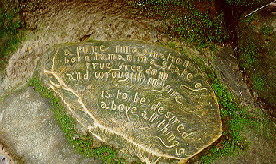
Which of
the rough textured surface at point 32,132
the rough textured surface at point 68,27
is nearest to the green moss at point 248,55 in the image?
the rough textured surface at point 68,27

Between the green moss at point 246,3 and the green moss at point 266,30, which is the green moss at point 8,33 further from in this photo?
the green moss at point 266,30

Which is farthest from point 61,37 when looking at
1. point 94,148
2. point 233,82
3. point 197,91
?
point 233,82

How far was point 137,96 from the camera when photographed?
3471 mm

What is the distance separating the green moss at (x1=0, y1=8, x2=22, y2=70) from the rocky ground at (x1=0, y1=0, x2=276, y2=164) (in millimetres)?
68

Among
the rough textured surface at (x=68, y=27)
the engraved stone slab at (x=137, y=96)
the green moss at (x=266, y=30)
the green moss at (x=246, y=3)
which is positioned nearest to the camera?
the engraved stone slab at (x=137, y=96)

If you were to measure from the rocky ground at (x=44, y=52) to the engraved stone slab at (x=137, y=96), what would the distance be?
0.52ft

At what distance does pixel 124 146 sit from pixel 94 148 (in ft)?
0.97

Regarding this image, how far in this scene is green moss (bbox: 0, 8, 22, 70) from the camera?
3729mm

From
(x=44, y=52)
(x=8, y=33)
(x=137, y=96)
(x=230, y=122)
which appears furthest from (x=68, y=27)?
(x=230, y=122)

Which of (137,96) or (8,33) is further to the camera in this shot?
(8,33)

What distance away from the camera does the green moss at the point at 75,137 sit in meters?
3.40

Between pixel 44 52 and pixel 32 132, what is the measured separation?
0.82 metres

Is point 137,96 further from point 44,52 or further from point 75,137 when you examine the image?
point 44,52

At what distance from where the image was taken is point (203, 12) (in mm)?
3832
